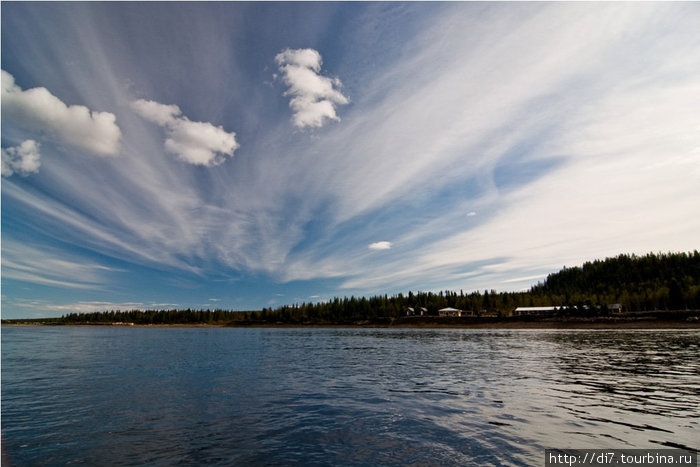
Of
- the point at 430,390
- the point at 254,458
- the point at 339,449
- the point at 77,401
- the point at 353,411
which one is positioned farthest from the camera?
the point at 430,390

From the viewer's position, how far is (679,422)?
1628 centimetres

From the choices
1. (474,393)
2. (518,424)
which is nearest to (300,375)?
(474,393)

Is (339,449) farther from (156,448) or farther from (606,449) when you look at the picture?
(606,449)

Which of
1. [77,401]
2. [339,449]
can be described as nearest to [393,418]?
[339,449]

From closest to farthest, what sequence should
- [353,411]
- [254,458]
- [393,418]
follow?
[254,458] → [393,418] → [353,411]

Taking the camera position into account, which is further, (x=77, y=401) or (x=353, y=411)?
(x=77, y=401)

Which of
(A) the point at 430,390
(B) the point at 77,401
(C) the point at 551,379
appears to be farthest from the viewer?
(C) the point at 551,379

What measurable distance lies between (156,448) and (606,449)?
60.4 feet

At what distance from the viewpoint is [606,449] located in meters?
13.1

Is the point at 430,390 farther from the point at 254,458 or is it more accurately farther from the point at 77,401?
the point at 77,401

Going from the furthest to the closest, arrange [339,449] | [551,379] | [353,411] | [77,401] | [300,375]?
[300,375] < [551,379] < [77,401] < [353,411] < [339,449]

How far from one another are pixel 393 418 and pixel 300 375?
1817cm

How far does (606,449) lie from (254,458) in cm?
1374

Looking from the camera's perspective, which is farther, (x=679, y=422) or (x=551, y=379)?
(x=551, y=379)
